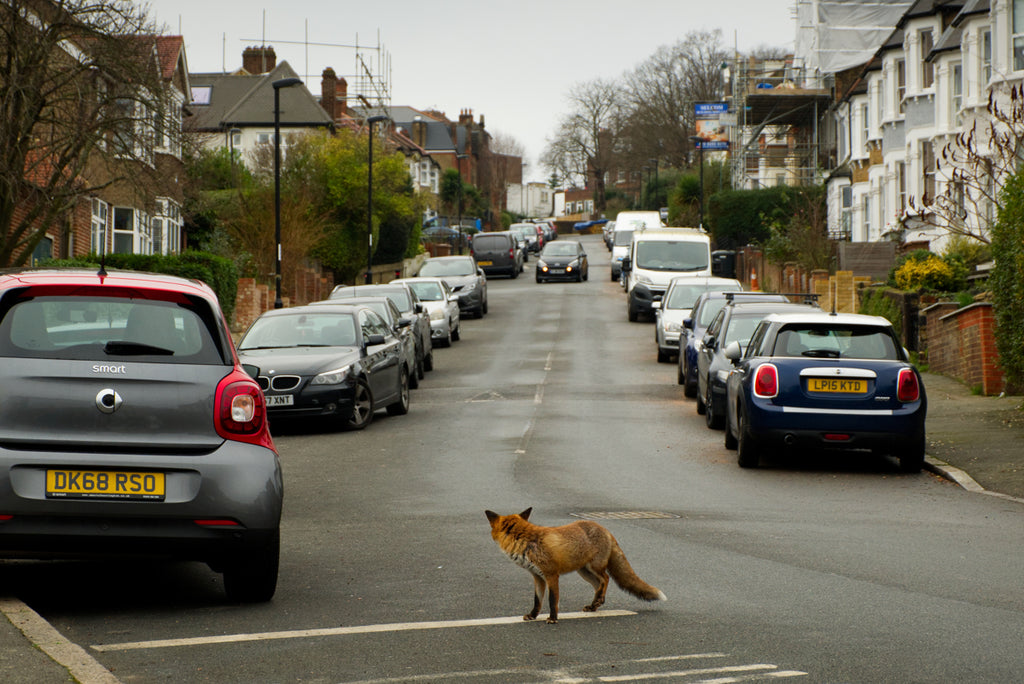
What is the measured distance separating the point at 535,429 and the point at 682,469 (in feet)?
11.8

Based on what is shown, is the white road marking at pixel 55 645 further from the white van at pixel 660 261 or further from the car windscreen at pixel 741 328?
the white van at pixel 660 261

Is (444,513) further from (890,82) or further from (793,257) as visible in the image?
(890,82)

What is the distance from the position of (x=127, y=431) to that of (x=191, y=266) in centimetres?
2502

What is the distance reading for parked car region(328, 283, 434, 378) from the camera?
2431 cm

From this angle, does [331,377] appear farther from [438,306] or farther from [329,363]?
[438,306]

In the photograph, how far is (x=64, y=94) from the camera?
80.3ft

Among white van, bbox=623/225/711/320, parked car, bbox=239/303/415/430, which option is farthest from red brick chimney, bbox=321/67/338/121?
parked car, bbox=239/303/415/430

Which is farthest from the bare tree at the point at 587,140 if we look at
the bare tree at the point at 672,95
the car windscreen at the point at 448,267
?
the car windscreen at the point at 448,267

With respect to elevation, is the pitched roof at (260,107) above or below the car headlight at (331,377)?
above

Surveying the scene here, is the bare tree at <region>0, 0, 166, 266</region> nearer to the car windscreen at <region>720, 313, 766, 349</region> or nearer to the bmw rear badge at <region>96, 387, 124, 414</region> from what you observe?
the car windscreen at <region>720, 313, 766, 349</region>

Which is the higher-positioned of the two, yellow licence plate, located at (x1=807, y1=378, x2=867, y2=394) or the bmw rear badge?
the bmw rear badge

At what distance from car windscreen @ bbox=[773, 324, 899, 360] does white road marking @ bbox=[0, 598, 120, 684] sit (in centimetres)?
865

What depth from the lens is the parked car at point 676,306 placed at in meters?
27.0

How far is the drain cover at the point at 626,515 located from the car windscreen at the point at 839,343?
354cm
